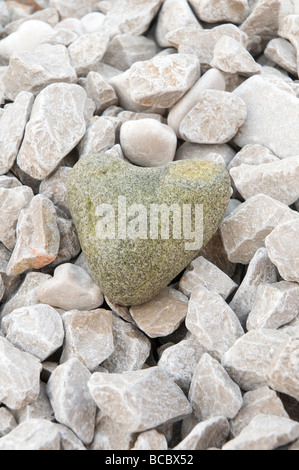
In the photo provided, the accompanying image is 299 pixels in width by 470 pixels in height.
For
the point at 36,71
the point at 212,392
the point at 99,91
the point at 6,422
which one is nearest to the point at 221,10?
the point at 99,91

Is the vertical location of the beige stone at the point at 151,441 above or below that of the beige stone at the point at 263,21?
below

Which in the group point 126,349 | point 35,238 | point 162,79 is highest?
point 162,79

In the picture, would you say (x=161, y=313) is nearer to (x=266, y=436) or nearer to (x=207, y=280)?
(x=207, y=280)

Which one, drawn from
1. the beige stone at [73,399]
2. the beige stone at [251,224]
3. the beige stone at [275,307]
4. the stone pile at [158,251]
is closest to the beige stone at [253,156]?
the stone pile at [158,251]

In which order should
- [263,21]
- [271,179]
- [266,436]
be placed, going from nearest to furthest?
[266,436]
[271,179]
[263,21]

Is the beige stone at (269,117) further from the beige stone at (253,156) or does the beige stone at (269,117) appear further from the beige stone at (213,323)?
the beige stone at (213,323)

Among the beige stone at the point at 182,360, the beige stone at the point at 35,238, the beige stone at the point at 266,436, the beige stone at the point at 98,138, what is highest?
the beige stone at the point at 98,138
